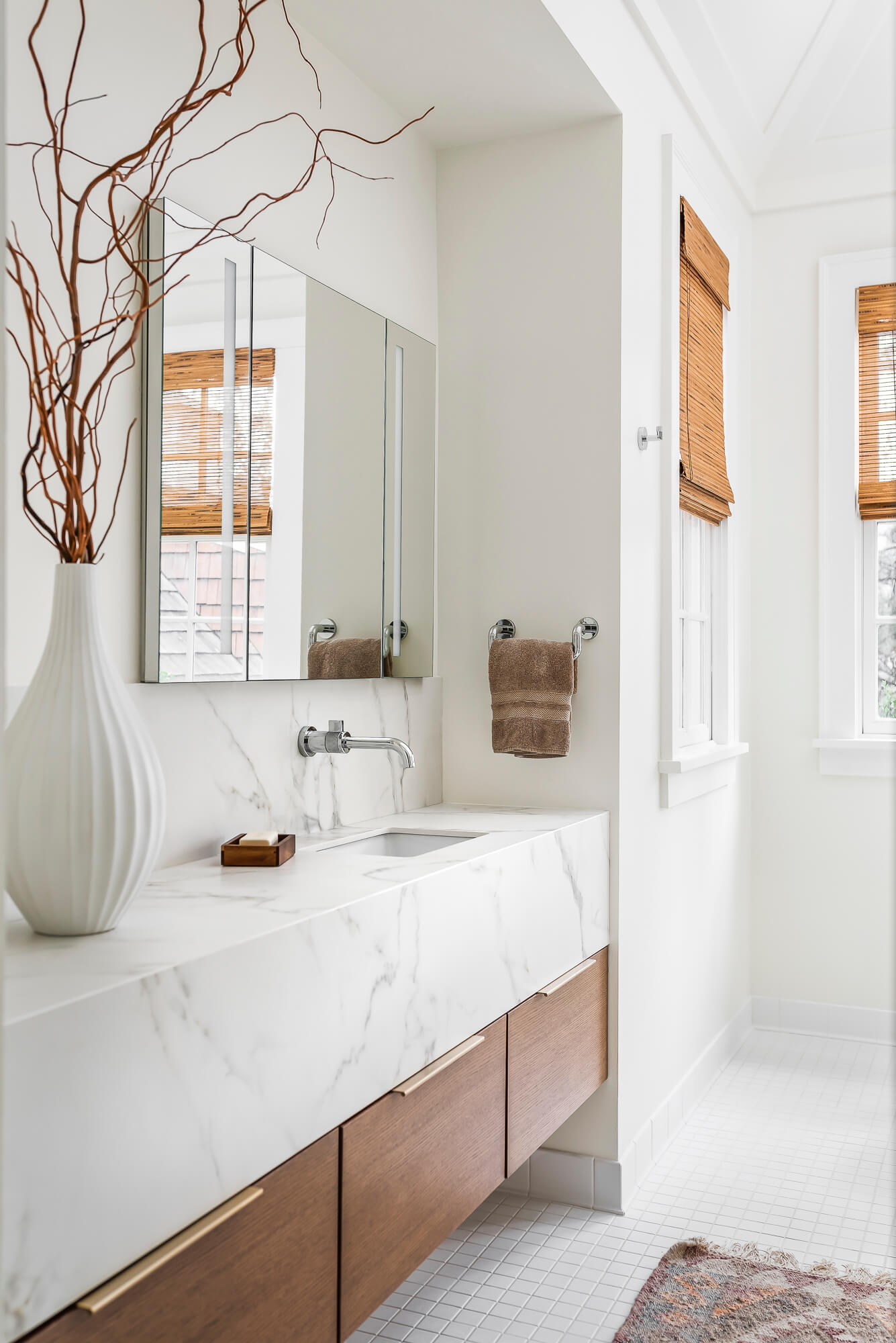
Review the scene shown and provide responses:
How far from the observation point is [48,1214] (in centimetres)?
93

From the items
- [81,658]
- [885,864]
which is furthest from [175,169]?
[885,864]

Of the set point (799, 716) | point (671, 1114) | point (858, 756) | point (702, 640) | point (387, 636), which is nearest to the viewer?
point (387, 636)

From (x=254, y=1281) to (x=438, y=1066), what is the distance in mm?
474

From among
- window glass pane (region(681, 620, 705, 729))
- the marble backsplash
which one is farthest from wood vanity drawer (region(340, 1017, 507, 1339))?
window glass pane (region(681, 620, 705, 729))

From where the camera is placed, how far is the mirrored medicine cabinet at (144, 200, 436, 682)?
168 centimetres

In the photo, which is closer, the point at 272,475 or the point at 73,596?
the point at 73,596

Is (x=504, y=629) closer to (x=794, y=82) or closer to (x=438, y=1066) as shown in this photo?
(x=438, y=1066)

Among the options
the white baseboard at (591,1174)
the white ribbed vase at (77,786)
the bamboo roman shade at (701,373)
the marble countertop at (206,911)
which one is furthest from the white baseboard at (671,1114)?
the bamboo roman shade at (701,373)

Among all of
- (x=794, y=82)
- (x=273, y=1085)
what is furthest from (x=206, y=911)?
(x=794, y=82)

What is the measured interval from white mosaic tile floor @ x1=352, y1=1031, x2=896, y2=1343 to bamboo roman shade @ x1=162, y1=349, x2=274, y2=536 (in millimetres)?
1396

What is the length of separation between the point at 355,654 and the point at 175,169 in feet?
2.94

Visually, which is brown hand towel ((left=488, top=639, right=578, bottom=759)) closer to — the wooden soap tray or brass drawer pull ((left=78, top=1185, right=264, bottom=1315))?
the wooden soap tray

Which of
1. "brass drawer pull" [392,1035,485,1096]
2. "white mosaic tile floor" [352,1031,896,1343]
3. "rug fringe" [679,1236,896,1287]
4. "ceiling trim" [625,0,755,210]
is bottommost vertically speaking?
"white mosaic tile floor" [352,1031,896,1343]

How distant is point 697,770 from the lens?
2.96 meters
